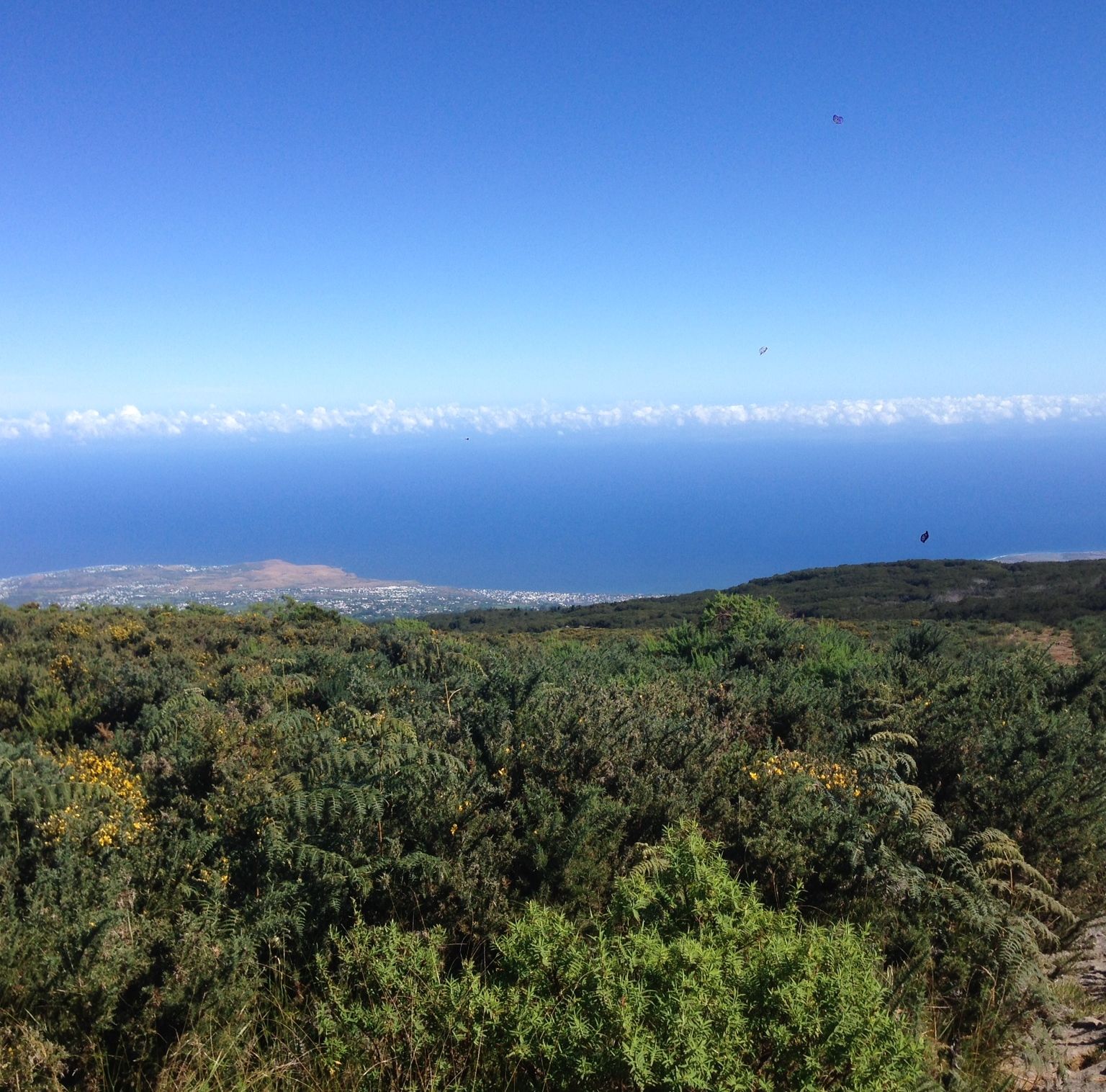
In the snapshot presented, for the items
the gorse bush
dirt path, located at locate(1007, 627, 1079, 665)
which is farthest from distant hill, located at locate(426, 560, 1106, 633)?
the gorse bush

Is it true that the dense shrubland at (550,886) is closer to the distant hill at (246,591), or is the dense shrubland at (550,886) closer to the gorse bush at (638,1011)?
the gorse bush at (638,1011)

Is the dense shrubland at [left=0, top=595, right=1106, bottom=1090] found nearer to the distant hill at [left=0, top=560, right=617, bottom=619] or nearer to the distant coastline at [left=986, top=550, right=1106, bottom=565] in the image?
the distant coastline at [left=986, top=550, right=1106, bottom=565]

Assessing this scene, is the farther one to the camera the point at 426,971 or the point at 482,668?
the point at 482,668

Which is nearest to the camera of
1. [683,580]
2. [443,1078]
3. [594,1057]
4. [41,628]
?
[594,1057]

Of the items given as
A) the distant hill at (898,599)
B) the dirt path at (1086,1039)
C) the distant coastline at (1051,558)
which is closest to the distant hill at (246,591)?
the distant hill at (898,599)

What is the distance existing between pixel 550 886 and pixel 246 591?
96629 millimetres

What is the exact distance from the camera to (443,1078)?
2.22 metres

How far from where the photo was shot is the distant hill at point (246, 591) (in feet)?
239

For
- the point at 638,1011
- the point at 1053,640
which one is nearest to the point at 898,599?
the point at 1053,640

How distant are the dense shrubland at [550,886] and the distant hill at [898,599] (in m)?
23.3

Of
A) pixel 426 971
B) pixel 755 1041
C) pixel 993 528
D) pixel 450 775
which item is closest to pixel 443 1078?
pixel 426 971

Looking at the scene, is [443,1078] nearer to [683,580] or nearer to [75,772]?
[75,772]

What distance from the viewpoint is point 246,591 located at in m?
90.8

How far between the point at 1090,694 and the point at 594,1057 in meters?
7.34
